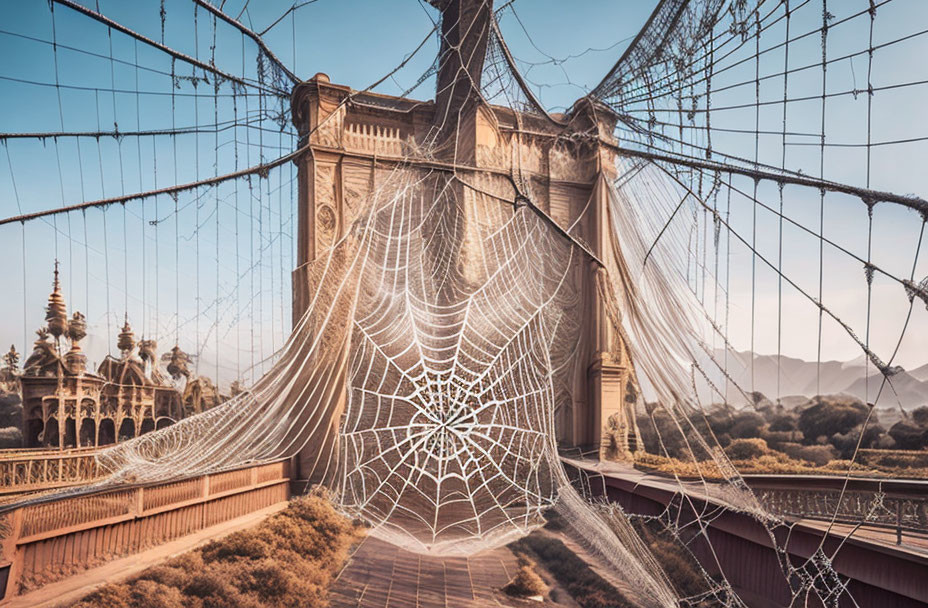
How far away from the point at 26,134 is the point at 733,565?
1031cm

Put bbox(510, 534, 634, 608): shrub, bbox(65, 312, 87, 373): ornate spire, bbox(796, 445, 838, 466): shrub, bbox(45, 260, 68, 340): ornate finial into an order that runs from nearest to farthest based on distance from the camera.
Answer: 1. bbox(510, 534, 634, 608): shrub
2. bbox(45, 260, 68, 340): ornate finial
3. bbox(65, 312, 87, 373): ornate spire
4. bbox(796, 445, 838, 466): shrub

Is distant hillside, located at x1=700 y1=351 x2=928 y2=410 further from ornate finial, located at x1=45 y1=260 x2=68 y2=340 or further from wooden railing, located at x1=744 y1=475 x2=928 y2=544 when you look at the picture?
ornate finial, located at x1=45 y1=260 x2=68 y2=340

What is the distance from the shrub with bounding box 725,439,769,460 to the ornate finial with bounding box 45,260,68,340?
15.8m

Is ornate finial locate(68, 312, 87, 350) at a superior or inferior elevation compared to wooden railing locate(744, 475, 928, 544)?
superior

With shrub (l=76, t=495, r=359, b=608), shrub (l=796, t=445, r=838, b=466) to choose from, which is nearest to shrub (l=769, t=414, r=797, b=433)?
shrub (l=796, t=445, r=838, b=466)

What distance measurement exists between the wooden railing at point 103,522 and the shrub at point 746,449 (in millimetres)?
11664

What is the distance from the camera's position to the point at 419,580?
6512 millimetres

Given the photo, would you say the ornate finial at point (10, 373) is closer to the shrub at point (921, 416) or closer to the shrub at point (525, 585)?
the shrub at point (525, 585)

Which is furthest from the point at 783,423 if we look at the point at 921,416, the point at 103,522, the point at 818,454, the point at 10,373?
the point at 10,373

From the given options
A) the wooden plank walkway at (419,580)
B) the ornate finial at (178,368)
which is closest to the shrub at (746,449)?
the wooden plank walkway at (419,580)

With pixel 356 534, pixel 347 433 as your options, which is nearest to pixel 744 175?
pixel 347 433

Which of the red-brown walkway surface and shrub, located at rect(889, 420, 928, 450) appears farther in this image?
shrub, located at rect(889, 420, 928, 450)

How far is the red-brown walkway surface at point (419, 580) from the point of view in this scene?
5.93 m

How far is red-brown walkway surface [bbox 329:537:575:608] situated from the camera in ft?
19.5
